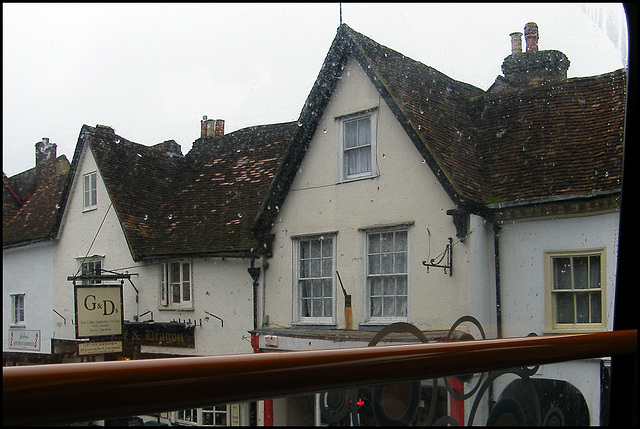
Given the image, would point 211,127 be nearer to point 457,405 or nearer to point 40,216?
point 40,216

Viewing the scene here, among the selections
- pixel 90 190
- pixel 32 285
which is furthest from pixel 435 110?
pixel 32 285

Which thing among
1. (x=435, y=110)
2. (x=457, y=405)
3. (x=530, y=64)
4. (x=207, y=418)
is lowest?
(x=457, y=405)

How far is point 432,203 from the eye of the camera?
1220 millimetres

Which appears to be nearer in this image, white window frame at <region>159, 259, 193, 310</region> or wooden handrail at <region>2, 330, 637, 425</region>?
wooden handrail at <region>2, 330, 637, 425</region>

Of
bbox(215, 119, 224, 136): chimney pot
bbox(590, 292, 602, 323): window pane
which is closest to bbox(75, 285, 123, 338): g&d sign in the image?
bbox(215, 119, 224, 136): chimney pot

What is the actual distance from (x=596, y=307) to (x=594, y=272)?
0.08m

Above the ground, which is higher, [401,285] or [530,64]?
[530,64]

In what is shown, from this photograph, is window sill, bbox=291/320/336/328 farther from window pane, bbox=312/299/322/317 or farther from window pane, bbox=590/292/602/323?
window pane, bbox=590/292/602/323

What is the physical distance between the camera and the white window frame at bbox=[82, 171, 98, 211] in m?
0.71

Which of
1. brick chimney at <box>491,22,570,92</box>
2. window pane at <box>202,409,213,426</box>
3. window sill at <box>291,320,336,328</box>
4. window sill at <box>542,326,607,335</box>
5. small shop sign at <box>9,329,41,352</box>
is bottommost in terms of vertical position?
window sill at <box>542,326,607,335</box>

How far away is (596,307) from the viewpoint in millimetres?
1422

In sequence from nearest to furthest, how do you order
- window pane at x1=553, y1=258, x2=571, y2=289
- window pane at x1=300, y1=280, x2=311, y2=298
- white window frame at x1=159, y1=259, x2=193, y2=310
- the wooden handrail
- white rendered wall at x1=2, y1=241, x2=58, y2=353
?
the wooden handrail
white rendered wall at x1=2, y1=241, x2=58, y2=353
white window frame at x1=159, y1=259, x2=193, y2=310
window pane at x1=300, y1=280, x2=311, y2=298
window pane at x1=553, y1=258, x2=571, y2=289

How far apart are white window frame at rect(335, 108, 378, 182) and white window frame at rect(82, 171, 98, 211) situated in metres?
0.44

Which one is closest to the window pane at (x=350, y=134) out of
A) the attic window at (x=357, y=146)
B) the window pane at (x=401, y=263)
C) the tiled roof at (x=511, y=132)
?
the attic window at (x=357, y=146)
